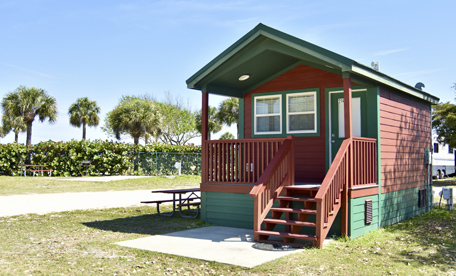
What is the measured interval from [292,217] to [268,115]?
3081 mm

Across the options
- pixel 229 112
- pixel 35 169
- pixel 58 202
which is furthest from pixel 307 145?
pixel 229 112

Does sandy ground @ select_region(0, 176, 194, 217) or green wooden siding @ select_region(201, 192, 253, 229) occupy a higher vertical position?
green wooden siding @ select_region(201, 192, 253, 229)

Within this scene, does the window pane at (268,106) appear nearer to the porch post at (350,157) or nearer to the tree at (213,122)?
the porch post at (350,157)

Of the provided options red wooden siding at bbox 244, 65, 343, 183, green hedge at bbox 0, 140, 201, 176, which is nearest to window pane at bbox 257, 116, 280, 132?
red wooden siding at bbox 244, 65, 343, 183

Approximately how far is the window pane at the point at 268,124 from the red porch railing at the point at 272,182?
2.01 m

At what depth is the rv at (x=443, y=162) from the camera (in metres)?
28.6

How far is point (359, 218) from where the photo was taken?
318 inches

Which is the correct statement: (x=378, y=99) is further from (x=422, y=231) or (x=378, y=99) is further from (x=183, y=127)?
(x=183, y=127)

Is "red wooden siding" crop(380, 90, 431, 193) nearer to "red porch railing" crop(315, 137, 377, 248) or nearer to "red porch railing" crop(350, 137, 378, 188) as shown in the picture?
"red porch railing" crop(350, 137, 378, 188)

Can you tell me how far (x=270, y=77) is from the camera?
33.7 feet

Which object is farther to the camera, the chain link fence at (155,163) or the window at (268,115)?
the chain link fence at (155,163)

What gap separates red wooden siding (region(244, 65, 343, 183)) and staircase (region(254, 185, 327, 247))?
157 centimetres

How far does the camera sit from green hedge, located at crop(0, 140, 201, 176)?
25.1 metres

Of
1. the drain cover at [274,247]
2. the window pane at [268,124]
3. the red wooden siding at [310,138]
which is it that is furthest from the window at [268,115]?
the drain cover at [274,247]
